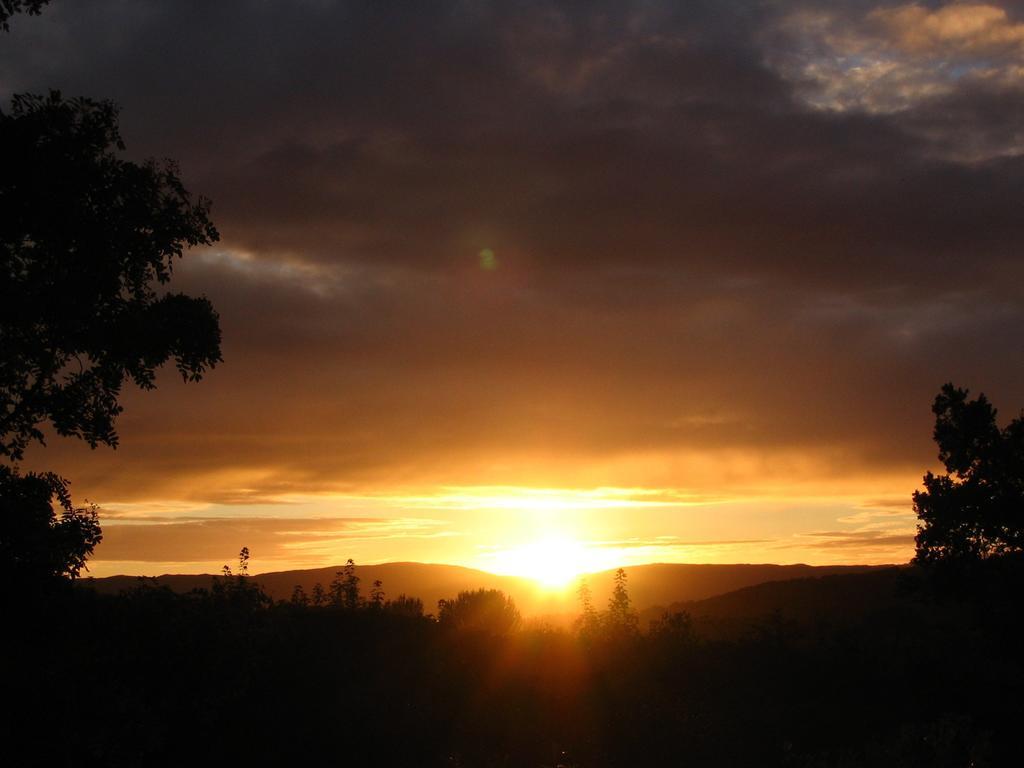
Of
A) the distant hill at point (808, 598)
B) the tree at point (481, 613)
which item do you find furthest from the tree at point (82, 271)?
the distant hill at point (808, 598)

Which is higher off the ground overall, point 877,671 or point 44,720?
point 44,720

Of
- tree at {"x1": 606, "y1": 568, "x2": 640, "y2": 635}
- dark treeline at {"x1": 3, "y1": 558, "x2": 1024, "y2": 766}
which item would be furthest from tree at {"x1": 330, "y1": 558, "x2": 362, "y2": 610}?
tree at {"x1": 606, "y1": 568, "x2": 640, "y2": 635}

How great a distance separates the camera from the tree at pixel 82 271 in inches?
508

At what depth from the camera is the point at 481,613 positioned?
4038 centimetres

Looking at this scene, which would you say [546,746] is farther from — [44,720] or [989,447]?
[989,447]

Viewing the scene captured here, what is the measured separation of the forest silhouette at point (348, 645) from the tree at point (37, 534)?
4 cm

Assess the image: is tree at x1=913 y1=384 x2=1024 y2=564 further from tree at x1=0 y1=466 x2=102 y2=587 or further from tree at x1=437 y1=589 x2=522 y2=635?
tree at x1=0 y1=466 x2=102 y2=587

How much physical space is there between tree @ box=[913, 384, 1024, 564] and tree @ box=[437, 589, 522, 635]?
1770cm

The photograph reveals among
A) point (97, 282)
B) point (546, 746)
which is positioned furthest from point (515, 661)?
point (97, 282)

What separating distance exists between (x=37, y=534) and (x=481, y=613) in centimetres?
2987

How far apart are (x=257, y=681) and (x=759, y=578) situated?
17314 cm

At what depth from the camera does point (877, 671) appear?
32.6 meters

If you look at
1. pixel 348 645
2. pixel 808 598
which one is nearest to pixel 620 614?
pixel 348 645

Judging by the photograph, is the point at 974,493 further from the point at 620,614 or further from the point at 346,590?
the point at 346,590
